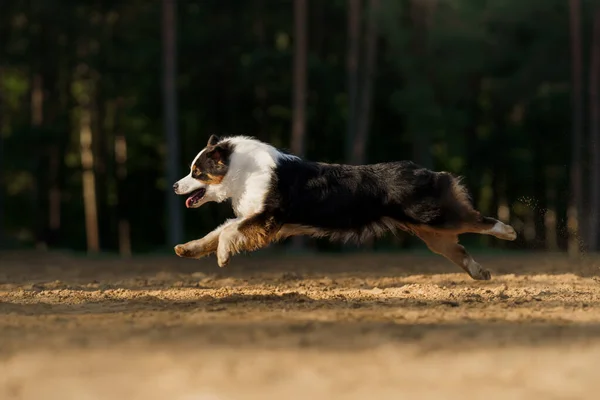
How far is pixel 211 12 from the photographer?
34.7 metres

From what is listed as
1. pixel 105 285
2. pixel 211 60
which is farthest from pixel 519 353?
pixel 211 60

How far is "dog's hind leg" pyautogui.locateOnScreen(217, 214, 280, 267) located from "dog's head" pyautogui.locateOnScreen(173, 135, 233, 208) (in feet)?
2.42

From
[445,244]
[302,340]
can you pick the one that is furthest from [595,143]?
[302,340]

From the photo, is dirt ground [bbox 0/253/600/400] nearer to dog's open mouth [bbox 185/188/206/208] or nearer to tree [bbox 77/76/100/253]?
dog's open mouth [bbox 185/188/206/208]

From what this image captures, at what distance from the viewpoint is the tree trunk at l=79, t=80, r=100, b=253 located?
119 feet

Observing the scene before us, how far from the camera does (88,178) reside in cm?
3731

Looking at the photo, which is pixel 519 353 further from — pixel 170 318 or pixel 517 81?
pixel 517 81

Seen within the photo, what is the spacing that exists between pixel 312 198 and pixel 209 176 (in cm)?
129

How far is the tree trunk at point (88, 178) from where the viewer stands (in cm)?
3612

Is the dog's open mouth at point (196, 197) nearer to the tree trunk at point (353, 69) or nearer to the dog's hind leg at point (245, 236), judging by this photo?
the dog's hind leg at point (245, 236)

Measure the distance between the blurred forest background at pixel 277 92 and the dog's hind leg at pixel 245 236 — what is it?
1929 centimetres

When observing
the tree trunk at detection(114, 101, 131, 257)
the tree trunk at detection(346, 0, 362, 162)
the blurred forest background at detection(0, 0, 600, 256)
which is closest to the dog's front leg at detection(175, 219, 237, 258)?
the tree trunk at detection(346, 0, 362, 162)

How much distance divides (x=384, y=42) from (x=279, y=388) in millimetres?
31378

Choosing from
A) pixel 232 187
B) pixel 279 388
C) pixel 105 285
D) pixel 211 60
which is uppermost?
pixel 211 60
